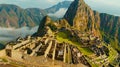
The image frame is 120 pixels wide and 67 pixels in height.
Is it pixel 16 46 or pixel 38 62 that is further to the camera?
pixel 16 46

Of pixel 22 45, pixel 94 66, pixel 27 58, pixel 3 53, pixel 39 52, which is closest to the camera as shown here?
pixel 3 53

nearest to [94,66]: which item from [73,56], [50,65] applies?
[73,56]

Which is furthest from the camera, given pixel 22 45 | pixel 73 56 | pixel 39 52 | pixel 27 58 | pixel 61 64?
pixel 73 56

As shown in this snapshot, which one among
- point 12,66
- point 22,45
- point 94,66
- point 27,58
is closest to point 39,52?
point 22,45

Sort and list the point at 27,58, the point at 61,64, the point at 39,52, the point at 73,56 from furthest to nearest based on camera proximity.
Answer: the point at 73,56 < the point at 39,52 < the point at 61,64 < the point at 27,58

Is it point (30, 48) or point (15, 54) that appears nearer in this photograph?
point (15, 54)

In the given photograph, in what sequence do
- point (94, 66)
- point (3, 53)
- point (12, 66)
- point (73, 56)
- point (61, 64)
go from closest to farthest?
point (12, 66) → point (3, 53) → point (61, 64) → point (73, 56) → point (94, 66)

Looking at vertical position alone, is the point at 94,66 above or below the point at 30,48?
below

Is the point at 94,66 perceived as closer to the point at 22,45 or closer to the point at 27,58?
the point at 22,45

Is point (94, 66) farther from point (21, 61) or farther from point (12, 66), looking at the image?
point (12, 66)

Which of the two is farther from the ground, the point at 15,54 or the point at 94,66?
the point at 15,54
